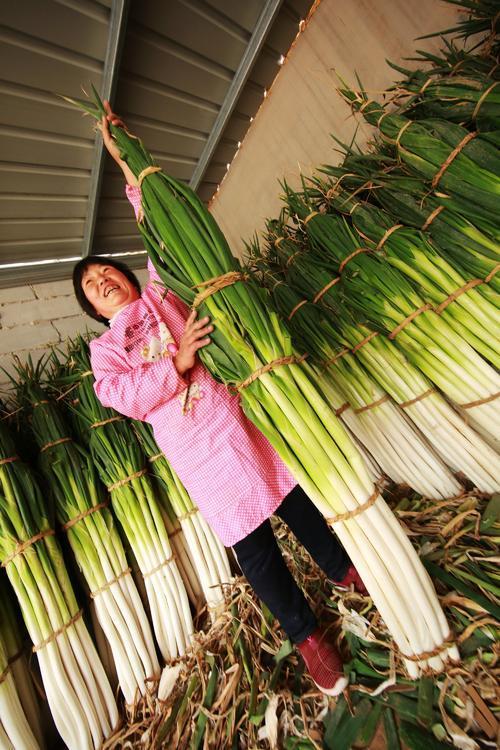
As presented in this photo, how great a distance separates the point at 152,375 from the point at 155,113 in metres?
2.46

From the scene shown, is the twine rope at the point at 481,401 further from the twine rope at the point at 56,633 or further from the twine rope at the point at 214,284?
the twine rope at the point at 56,633

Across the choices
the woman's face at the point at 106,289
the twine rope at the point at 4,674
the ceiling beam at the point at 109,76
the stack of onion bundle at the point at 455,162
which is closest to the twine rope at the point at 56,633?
the twine rope at the point at 4,674

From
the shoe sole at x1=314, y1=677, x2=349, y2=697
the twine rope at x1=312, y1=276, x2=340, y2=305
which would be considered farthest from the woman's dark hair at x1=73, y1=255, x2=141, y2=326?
the shoe sole at x1=314, y1=677, x2=349, y2=697

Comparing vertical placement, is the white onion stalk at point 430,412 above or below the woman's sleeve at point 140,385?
below

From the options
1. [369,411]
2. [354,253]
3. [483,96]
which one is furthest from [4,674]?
[483,96]

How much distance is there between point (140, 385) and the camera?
1189 millimetres

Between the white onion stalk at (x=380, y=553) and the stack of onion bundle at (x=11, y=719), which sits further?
the stack of onion bundle at (x=11, y=719)

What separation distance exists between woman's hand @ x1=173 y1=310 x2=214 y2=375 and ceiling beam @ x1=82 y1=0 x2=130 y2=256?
204 cm

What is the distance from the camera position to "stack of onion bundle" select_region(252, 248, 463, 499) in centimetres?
143

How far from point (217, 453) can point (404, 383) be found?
829 mm

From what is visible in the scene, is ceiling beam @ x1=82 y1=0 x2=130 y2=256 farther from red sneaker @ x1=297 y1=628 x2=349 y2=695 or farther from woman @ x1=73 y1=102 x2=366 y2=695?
red sneaker @ x1=297 y1=628 x2=349 y2=695

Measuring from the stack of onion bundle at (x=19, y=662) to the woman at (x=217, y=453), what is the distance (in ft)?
3.47

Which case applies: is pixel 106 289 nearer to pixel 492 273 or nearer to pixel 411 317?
pixel 411 317

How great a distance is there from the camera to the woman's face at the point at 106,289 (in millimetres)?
1486
